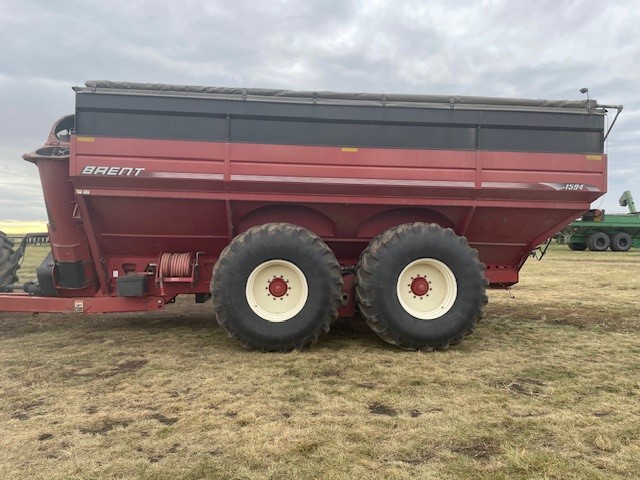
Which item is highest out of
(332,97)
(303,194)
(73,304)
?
(332,97)

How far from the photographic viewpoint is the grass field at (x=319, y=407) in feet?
8.01

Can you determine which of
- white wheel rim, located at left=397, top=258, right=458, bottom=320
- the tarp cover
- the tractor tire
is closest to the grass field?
white wheel rim, located at left=397, top=258, right=458, bottom=320

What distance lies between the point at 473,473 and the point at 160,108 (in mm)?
4160

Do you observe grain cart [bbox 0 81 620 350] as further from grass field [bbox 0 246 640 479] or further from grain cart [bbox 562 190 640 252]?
grain cart [bbox 562 190 640 252]

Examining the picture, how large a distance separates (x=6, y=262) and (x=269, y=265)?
→ 435 centimetres

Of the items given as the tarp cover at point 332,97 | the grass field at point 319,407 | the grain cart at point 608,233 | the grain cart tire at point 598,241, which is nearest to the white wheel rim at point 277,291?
the grass field at point 319,407

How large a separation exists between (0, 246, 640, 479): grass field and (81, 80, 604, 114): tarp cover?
255 centimetres

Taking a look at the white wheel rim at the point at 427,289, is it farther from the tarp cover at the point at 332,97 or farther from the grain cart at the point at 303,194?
Result: the tarp cover at the point at 332,97

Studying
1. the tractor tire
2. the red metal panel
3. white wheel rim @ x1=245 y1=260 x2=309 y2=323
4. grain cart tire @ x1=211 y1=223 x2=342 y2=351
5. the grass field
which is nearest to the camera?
the grass field

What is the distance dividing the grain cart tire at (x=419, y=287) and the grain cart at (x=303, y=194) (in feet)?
0.05

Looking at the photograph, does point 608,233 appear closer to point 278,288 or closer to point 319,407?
point 278,288

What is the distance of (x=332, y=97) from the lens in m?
4.80

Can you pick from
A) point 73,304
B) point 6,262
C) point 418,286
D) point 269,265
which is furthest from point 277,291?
point 6,262

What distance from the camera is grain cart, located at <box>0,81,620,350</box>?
4555mm
